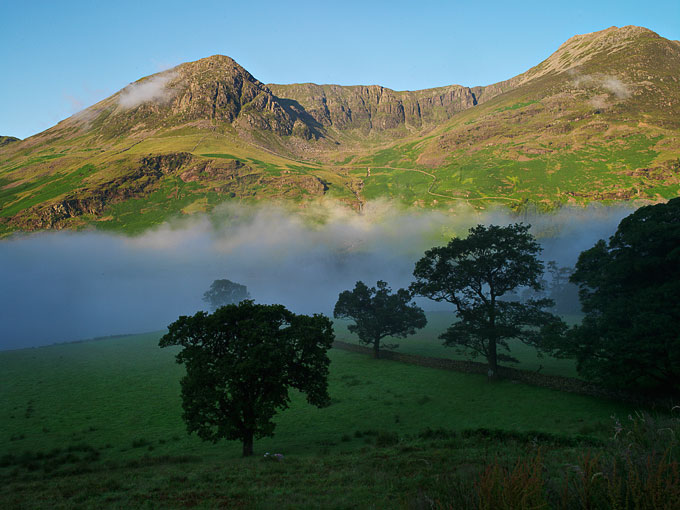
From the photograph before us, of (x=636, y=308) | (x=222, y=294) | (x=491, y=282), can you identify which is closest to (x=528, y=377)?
(x=491, y=282)

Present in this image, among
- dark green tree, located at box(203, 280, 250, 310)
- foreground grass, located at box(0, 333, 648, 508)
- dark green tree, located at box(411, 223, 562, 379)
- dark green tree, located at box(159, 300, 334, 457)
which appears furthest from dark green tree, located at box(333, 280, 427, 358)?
dark green tree, located at box(203, 280, 250, 310)

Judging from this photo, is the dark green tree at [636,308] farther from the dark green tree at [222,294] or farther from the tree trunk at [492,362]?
the dark green tree at [222,294]

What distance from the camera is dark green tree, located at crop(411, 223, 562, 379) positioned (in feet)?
121

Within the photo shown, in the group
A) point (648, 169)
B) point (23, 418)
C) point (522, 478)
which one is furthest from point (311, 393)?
point (648, 169)

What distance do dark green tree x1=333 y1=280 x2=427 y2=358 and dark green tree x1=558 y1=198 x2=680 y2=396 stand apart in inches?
1020

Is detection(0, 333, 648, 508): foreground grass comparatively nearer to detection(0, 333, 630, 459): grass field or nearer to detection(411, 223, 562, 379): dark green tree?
detection(0, 333, 630, 459): grass field

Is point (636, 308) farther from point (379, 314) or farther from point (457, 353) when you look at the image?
point (379, 314)

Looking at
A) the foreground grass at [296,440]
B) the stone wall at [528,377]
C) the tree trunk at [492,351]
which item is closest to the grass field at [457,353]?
the stone wall at [528,377]

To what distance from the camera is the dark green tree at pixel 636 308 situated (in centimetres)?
2366

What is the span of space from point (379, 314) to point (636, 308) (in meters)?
33.6

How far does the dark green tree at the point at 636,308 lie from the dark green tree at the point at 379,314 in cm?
2590

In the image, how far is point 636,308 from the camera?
26.6m

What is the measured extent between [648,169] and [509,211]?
234 ft

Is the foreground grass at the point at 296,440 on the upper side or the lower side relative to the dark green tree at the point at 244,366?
lower
